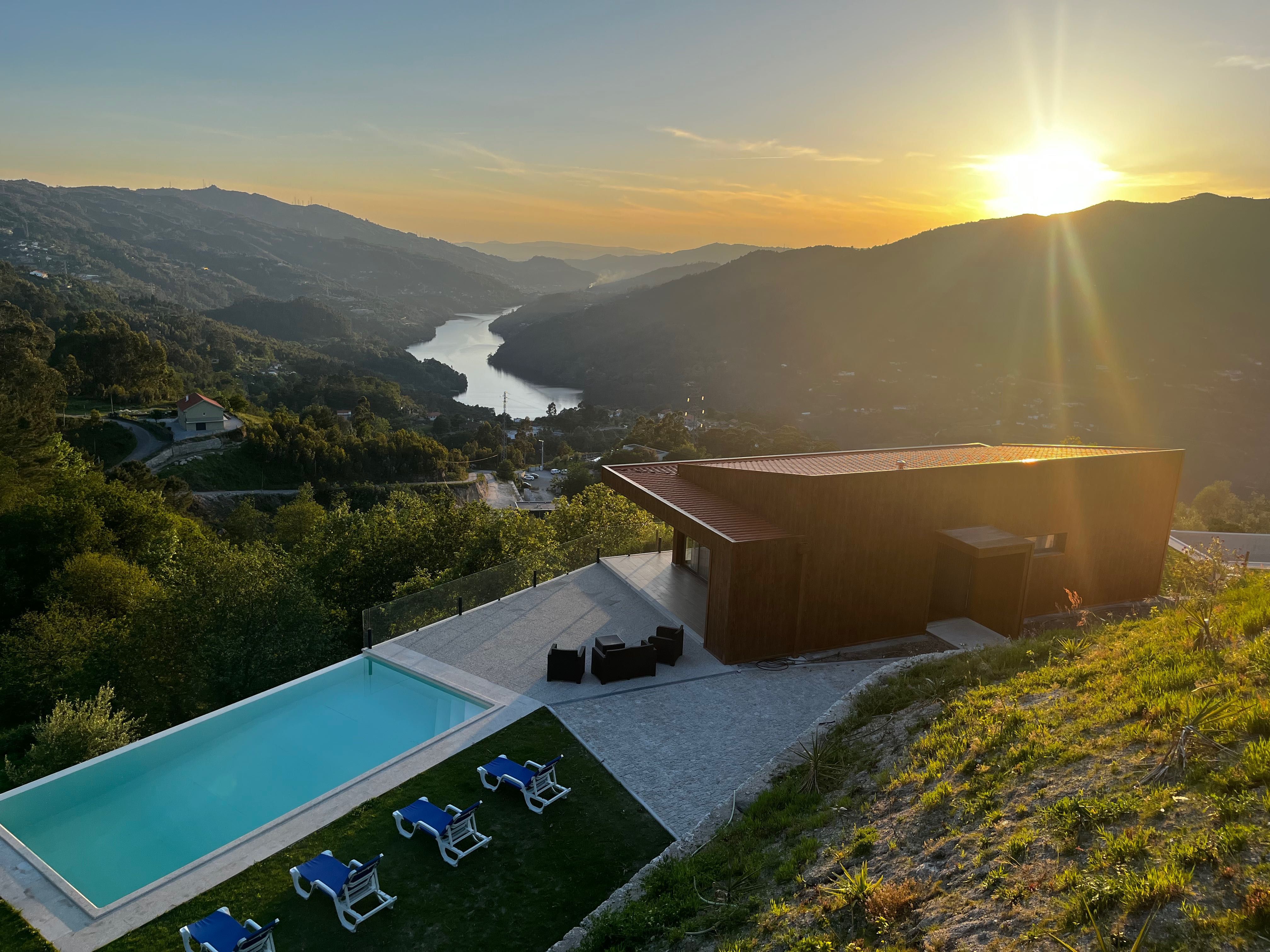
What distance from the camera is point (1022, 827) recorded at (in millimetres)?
5285

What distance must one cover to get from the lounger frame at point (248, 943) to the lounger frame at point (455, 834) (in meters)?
1.58

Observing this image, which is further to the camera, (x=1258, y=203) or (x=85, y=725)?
(x=1258, y=203)

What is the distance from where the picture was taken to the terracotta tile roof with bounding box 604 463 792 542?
1207 cm

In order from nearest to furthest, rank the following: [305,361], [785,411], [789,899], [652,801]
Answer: [789,899] → [652,801] → [785,411] → [305,361]

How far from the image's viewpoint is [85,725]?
12.0 m

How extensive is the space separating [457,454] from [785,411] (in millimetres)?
53627

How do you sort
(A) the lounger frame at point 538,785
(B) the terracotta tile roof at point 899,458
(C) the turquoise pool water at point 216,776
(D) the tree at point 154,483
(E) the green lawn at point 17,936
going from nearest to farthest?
(E) the green lawn at point 17,936
(C) the turquoise pool water at point 216,776
(A) the lounger frame at point 538,785
(B) the terracotta tile roof at point 899,458
(D) the tree at point 154,483

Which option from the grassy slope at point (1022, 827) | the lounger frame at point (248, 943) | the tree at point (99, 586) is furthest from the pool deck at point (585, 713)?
the tree at point (99, 586)

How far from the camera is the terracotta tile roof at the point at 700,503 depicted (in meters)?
12.1

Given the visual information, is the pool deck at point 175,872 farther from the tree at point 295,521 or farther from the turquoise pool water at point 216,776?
the tree at point 295,521

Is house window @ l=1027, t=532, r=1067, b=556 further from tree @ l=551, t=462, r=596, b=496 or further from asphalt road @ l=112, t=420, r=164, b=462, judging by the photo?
asphalt road @ l=112, t=420, r=164, b=462

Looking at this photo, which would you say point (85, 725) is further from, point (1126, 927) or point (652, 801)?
point (1126, 927)

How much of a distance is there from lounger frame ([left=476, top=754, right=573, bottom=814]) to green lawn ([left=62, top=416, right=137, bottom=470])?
203ft

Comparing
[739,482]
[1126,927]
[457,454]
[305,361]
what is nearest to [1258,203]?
[457,454]
